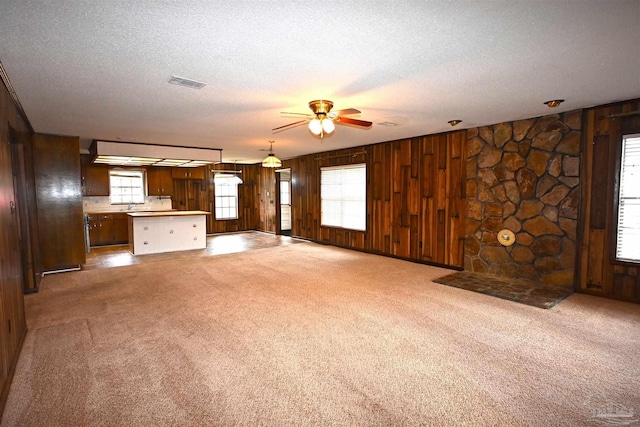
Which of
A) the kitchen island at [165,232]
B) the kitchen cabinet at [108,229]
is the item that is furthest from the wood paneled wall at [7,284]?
the kitchen cabinet at [108,229]

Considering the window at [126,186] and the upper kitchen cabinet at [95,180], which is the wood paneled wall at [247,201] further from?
the upper kitchen cabinet at [95,180]

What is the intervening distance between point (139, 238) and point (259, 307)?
16.0 ft

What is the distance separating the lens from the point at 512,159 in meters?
4.91

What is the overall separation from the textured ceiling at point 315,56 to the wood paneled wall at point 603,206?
329mm

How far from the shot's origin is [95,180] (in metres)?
8.48

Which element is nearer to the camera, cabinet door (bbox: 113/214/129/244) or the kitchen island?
the kitchen island

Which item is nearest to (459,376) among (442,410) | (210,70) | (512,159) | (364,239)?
(442,410)

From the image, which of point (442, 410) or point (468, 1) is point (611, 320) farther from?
point (468, 1)

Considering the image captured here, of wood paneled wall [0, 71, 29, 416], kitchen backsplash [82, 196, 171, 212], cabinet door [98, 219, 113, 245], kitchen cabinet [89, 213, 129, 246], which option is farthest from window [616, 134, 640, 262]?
cabinet door [98, 219, 113, 245]

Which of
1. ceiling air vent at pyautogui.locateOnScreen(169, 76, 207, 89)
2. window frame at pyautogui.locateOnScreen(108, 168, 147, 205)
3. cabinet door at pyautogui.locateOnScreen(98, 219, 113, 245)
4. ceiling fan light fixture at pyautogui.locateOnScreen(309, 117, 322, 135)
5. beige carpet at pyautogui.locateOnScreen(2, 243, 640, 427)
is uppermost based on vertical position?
ceiling air vent at pyautogui.locateOnScreen(169, 76, 207, 89)

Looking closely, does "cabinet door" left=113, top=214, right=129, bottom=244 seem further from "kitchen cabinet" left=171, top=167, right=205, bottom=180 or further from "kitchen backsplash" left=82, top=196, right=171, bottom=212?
"kitchen cabinet" left=171, top=167, right=205, bottom=180

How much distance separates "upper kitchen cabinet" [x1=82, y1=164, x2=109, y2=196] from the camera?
833 centimetres

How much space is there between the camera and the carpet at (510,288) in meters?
4.00

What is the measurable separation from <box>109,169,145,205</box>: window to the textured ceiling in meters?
4.99
